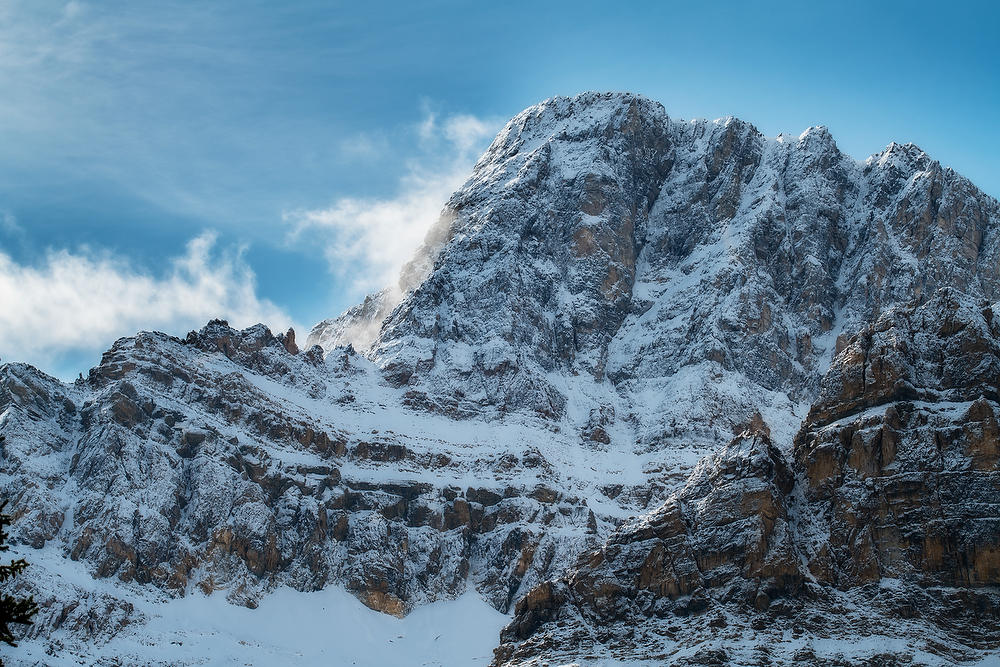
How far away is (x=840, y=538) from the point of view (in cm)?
9744

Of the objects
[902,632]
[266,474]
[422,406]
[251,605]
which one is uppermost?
[422,406]

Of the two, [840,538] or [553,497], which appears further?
[553,497]

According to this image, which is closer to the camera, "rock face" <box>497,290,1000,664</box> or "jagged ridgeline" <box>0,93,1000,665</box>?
"rock face" <box>497,290,1000,664</box>

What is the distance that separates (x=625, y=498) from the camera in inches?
7067

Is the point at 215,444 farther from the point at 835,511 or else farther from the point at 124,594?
the point at 835,511

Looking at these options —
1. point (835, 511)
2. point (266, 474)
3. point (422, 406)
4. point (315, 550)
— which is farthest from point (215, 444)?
point (835, 511)

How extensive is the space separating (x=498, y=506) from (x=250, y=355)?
168 ft

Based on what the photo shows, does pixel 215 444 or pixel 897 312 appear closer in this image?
pixel 897 312

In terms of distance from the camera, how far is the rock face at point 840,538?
3568 inches

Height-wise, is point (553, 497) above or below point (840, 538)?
above

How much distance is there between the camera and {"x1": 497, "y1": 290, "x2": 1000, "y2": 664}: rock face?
297 feet

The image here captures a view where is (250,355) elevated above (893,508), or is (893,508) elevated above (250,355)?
(250,355)

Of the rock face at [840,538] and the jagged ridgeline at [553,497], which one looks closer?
the rock face at [840,538]

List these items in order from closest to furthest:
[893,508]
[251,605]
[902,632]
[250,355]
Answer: [902,632]
[893,508]
[251,605]
[250,355]
